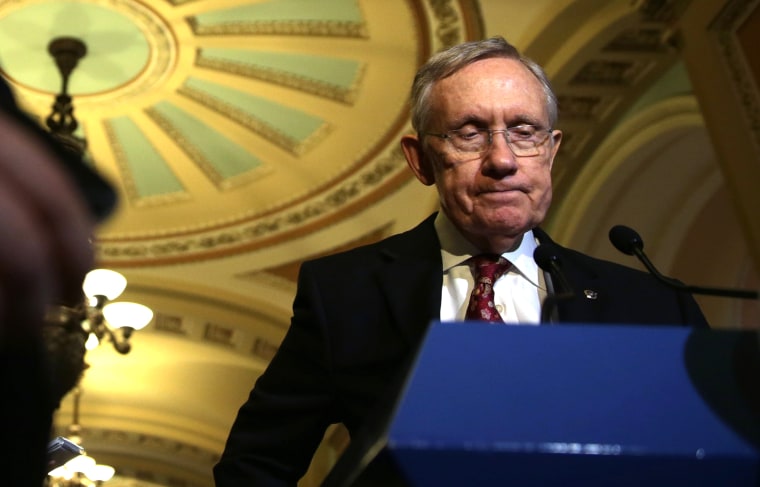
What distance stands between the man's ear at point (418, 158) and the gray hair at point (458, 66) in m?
0.06

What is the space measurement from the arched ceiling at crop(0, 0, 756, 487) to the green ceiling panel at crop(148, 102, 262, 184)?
0.5 inches

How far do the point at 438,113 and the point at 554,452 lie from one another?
1.05m

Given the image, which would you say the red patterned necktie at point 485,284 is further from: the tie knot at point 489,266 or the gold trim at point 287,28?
the gold trim at point 287,28

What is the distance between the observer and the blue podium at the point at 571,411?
27.7 inches

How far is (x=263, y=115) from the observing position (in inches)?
282

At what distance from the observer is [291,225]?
7.91 m

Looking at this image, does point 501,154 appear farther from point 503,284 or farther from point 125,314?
point 125,314

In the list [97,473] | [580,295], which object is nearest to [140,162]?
[97,473]

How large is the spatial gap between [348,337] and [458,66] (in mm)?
528

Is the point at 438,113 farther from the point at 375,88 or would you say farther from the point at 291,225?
the point at 291,225

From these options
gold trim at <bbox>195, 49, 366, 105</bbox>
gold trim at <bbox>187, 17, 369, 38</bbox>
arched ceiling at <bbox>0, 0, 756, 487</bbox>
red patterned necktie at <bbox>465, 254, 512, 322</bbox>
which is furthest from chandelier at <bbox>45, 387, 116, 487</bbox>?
red patterned necktie at <bbox>465, 254, 512, 322</bbox>

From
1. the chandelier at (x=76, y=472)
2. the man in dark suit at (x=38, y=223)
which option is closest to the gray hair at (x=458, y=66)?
the man in dark suit at (x=38, y=223)

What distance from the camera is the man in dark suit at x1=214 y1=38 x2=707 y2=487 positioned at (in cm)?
147

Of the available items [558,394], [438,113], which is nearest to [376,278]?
[438,113]
